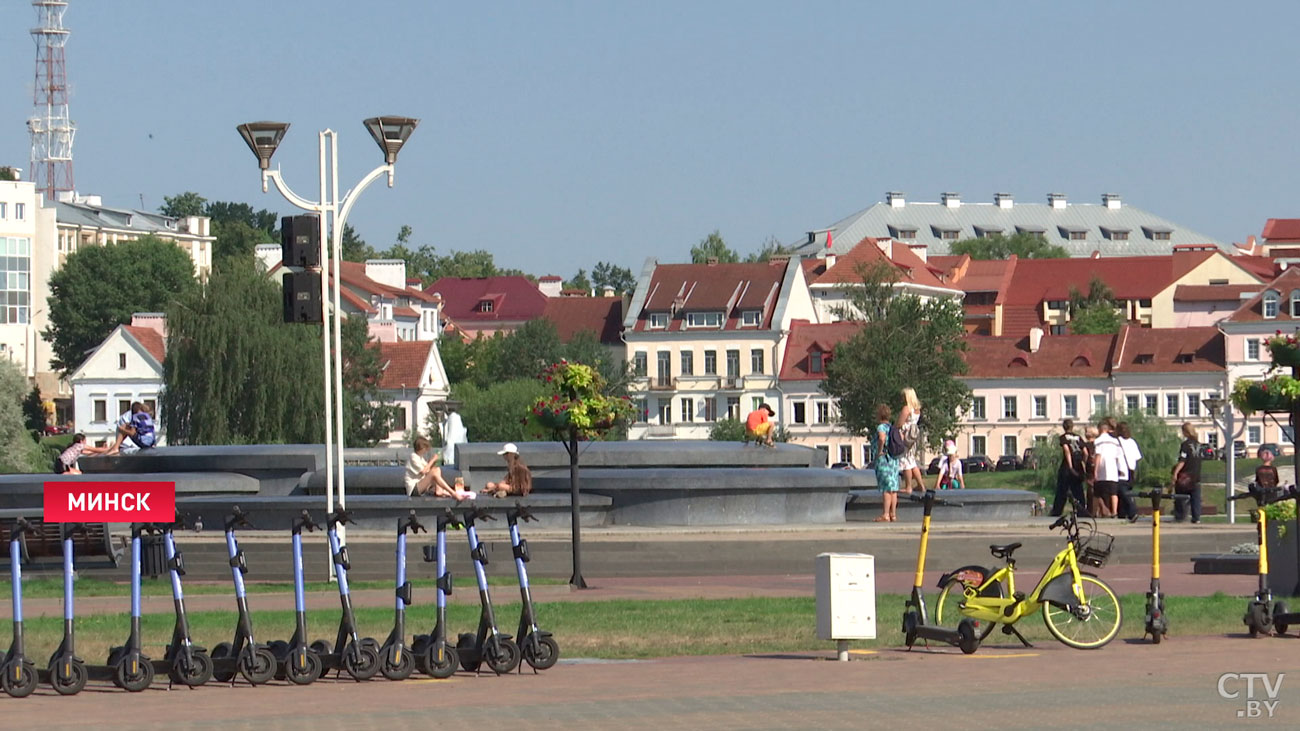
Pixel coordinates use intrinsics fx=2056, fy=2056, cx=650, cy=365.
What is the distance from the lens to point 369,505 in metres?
28.8

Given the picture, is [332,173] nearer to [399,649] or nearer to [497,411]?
[399,649]

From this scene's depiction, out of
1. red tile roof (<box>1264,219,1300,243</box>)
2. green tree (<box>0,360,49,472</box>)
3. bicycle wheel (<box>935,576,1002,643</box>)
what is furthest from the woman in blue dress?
red tile roof (<box>1264,219,1300,243</box>)

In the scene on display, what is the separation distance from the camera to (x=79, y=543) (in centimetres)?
2628

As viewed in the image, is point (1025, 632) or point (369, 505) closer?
point (1025, 632)

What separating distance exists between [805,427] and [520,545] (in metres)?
110

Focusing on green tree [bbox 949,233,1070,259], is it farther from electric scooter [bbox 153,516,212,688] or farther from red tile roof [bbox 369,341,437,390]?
electric scooter [bbox 153,516,212,688]

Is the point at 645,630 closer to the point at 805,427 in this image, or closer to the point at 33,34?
the point at 805,427

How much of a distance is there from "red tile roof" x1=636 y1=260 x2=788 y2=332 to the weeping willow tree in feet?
188

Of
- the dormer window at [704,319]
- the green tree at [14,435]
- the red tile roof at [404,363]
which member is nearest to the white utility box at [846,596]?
the green tree at [14,435]

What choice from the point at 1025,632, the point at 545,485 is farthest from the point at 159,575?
the point at 1025,632

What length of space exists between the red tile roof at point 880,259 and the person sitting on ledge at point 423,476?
10180 centimetres

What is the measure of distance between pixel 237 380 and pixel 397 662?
59.2 metres

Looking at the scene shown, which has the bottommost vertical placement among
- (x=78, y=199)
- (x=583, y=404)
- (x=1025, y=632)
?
(x=1025, y=632)

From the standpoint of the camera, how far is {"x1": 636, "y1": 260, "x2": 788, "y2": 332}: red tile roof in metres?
129
